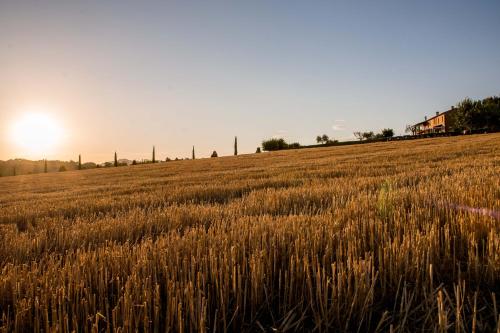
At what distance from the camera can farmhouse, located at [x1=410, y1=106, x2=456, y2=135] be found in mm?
108938

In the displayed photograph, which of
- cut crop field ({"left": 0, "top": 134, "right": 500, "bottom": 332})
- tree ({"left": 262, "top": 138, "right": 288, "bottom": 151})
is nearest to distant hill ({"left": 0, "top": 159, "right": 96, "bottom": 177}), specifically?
tree ({"left": 262, "top": 138, "right": 288, "bottom": 151})

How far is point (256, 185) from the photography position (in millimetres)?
10523

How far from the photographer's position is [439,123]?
394ft

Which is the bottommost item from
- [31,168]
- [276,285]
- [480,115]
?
[276,285]

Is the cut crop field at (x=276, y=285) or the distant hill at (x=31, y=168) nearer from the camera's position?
the cut crop field at (x=276, y=285)

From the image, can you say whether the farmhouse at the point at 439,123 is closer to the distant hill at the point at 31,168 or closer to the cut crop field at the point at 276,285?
the distant hill at the point at 31,168

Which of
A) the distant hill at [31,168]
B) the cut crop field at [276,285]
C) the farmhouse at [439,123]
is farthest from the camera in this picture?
the farmhouse at [439,123]

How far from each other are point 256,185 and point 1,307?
837cm

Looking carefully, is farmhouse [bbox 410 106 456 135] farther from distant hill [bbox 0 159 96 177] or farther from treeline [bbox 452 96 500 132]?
distant hill [bbox 0 159 96 177]

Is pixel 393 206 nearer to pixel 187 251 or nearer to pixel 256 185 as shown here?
pixel 187 251

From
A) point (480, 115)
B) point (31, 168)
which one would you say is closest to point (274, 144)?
point (480, 115)

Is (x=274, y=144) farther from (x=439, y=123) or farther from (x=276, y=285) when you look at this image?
(x=276, y=285)

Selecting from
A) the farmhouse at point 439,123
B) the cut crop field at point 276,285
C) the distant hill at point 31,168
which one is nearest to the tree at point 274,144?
the distant hill at point 31,168

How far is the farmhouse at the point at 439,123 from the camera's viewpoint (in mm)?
108938
